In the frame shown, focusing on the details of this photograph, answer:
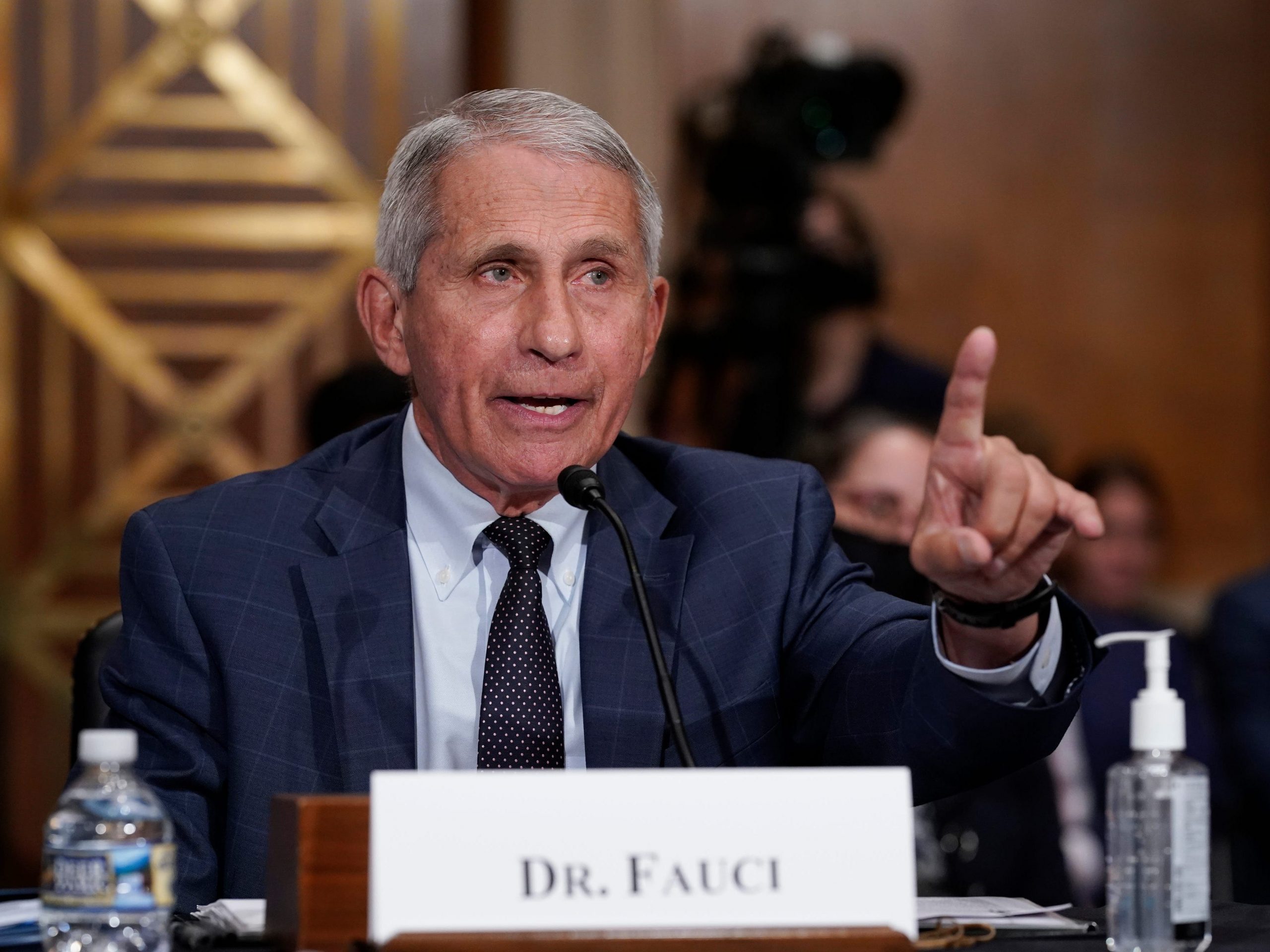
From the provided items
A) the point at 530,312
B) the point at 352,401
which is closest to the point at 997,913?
the point at 530,312

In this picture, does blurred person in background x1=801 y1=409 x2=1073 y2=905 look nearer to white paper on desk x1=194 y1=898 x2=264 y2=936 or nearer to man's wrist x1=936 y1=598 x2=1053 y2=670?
man's wrist x1=936 y1=598 x2=1053 y2=670

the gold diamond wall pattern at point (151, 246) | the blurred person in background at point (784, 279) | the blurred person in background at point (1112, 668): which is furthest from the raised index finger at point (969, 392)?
the gold diamond wall pattern at point (151, 246)

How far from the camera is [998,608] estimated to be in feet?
4.46

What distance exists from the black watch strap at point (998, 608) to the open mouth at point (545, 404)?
0.56m

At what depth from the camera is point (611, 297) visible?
185 cm

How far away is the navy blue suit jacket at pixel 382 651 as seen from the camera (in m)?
1.70

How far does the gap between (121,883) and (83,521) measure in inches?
154

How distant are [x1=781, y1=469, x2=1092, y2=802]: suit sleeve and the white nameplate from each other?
1.08ft

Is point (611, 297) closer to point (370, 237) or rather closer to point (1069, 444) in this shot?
point (370, 237)

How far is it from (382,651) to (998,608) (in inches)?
26.9

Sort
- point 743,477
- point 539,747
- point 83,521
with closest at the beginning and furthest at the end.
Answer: point 539,747, point 743,477, point 83,521

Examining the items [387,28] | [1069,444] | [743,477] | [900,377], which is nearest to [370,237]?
[387,28]

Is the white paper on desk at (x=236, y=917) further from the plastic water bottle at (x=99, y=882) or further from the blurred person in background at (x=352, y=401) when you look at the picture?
the blurred person in background at (x=352, y=401)

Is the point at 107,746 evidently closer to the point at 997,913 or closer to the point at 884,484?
the point at 997,913
